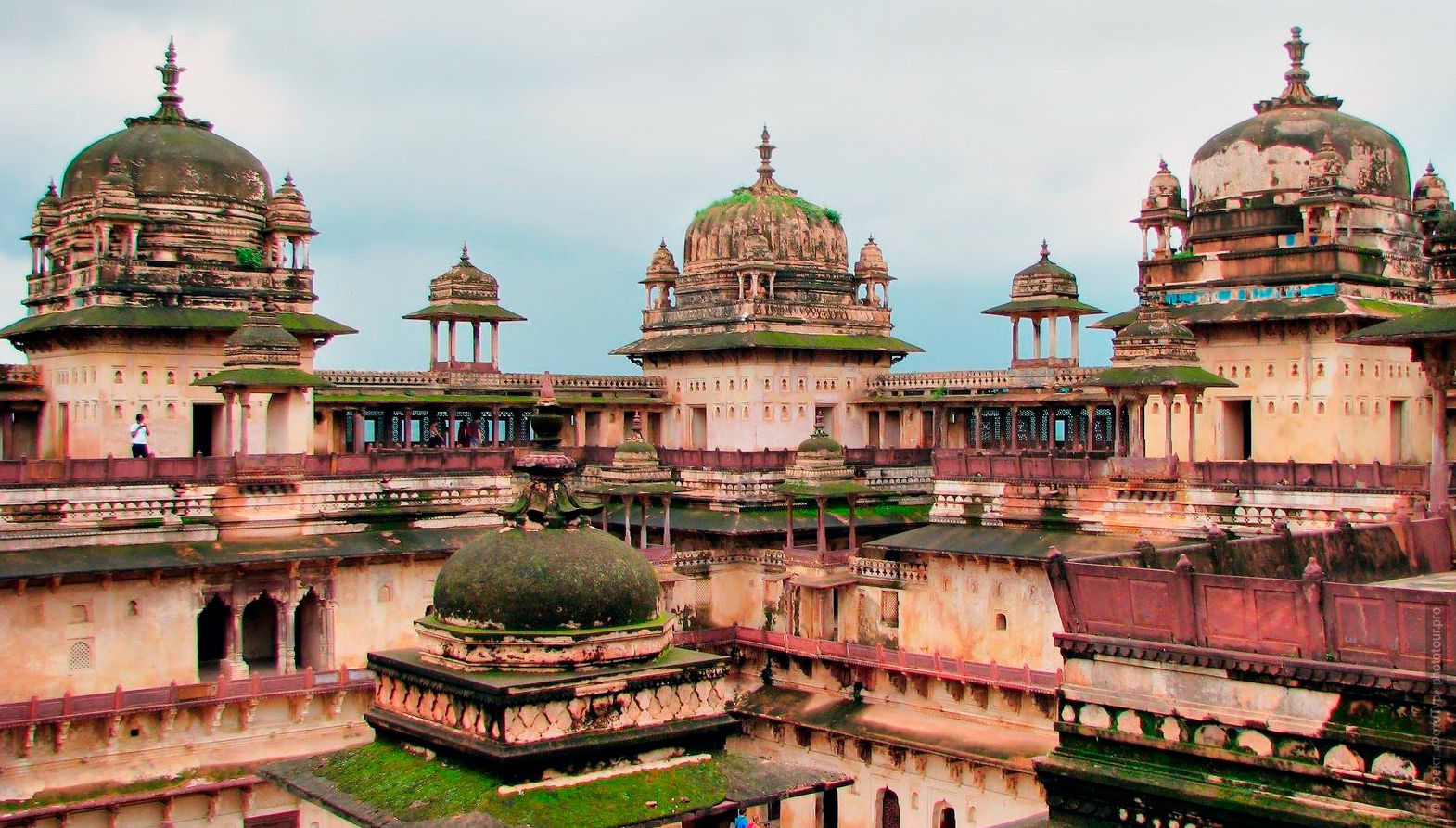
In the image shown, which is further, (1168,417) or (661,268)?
(661,268)

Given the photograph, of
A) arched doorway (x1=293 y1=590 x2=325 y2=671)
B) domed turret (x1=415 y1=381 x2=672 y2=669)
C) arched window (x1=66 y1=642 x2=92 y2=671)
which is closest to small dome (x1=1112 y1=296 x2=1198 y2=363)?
arched doorway (x1=293 y1=590 x2=325 y2=671)

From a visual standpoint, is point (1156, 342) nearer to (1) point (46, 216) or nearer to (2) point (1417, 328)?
(2) point (1417, 328)

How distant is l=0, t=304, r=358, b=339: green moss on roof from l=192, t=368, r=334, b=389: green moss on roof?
3145mm

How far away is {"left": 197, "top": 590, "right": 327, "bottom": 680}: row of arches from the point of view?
30.1 meters

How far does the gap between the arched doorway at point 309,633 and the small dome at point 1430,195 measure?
86.3 feet

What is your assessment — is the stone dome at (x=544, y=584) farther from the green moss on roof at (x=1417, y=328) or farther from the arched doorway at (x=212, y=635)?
the arched doorway at (x=212, y=635)

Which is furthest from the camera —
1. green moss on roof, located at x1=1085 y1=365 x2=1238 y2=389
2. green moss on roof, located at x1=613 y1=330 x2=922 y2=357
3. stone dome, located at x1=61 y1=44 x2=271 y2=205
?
green moss on roof, located at x1=613 y1=330 x2=922 y2=357

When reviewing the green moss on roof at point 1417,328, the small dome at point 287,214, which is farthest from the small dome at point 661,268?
the green moss on roof at point 1417,328

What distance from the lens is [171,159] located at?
36.9 meters

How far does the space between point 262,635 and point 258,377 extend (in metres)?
5.42

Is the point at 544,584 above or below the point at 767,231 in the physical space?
below

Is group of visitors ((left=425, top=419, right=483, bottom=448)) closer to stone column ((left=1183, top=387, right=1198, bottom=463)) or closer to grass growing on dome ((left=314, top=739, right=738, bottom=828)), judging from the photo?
stone column ((left=1183, top=387, right=1198, bottom=463))

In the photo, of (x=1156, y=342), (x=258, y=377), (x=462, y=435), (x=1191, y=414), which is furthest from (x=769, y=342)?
(x=258, y=377)

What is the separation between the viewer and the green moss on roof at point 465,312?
152ft
